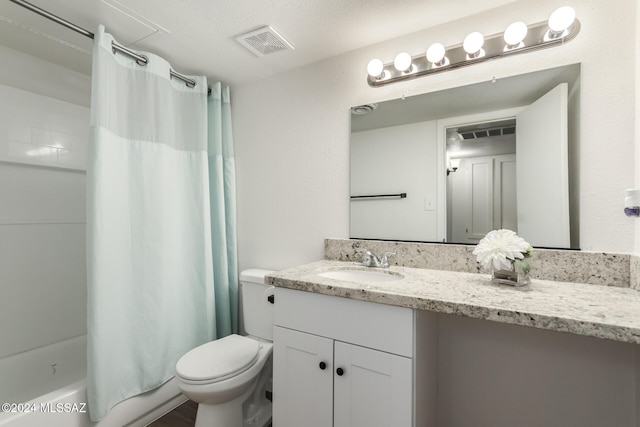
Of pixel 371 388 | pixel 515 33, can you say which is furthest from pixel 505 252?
pixel 515 33

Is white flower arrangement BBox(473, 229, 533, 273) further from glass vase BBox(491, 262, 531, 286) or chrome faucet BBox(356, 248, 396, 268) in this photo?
chrome faucet BBox(356, 248, 396, 268)

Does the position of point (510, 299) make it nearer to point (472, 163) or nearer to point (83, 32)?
point (472, 163)

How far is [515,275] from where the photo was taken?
3.55 feet

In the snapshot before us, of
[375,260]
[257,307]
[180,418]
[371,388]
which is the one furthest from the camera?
[257,307]

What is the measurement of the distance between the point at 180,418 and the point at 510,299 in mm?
1822

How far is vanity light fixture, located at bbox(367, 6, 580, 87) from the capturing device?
3.77 ft

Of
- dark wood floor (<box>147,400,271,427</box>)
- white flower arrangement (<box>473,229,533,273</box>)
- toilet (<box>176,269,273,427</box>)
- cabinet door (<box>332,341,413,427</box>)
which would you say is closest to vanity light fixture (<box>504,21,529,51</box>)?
white flower arrangement (<box>473,229,533,273</box>)

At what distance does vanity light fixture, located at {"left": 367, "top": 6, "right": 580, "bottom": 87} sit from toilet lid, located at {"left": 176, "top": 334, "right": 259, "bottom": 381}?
161 centimetres

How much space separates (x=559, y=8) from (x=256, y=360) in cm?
209

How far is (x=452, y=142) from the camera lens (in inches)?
56.2

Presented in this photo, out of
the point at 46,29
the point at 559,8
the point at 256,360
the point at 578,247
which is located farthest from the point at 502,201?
the point at 46,29

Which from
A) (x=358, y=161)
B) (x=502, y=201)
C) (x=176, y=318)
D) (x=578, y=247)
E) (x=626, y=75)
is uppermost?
(x=626, y=75)

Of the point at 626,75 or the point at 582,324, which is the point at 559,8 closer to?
the point at 626,75

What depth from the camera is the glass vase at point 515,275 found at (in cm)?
107
